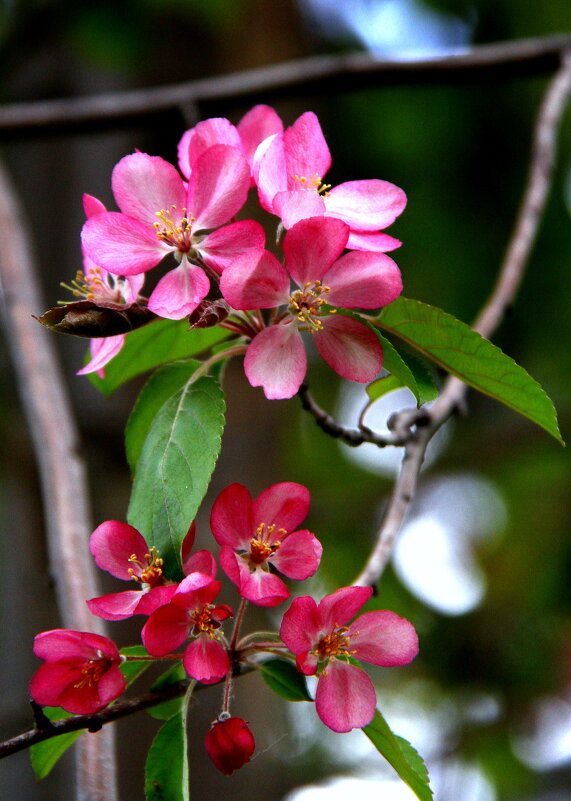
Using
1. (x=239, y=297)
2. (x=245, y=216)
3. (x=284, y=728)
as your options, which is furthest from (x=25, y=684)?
(x=239, y=297)

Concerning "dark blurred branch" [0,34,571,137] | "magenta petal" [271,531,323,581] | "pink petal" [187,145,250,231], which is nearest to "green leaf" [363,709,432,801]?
"magenta petal" [271,531,323,581]

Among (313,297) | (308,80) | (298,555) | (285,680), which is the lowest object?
(285,680)

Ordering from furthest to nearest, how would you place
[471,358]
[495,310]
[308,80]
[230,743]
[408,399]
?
1. [408,399]
2. [308,80]
3. [495,310]
4. [471,358]
5. [230,743]

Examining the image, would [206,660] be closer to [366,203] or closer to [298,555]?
[298,555]

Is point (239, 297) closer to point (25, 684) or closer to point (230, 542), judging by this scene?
point (230, 542)

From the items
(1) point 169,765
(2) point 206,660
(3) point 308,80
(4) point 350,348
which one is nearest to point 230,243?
(4) point 350,348

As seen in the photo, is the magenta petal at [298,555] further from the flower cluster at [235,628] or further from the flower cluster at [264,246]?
the flower cluster at [264,246]

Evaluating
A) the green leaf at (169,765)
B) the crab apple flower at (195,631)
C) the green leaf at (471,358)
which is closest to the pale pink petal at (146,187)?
the green leaf at (471,358)
